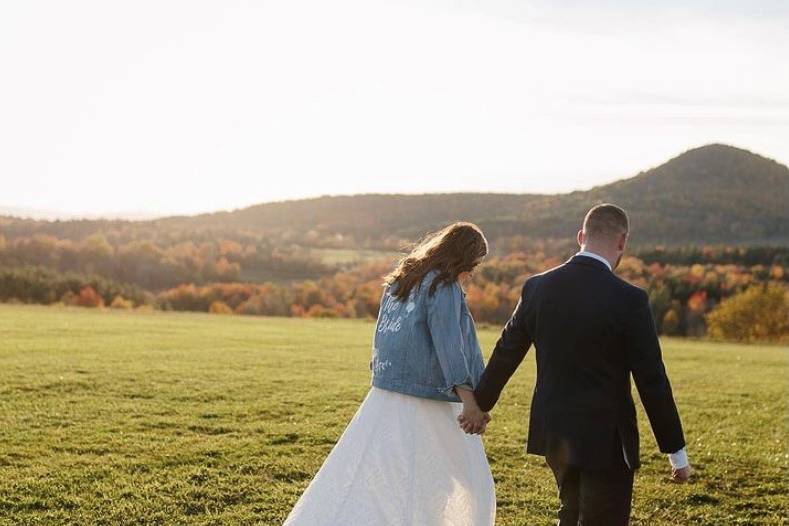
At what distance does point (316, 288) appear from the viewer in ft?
290

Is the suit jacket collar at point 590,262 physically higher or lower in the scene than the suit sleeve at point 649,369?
higher

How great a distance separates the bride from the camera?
6.21 metres

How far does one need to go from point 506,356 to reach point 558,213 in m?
141

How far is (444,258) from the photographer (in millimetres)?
6348

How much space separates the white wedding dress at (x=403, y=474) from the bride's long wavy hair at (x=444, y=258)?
841 millimetres

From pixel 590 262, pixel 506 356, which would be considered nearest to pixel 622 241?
pixel 590 262

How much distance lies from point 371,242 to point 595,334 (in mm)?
123336

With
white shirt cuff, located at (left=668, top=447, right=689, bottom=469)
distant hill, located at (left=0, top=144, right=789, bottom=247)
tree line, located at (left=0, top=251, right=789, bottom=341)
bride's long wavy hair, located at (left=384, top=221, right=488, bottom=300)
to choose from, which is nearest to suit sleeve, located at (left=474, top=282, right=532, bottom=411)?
bride's long wavy hair, located at (left=384, top=221, right=488, bottom=300)

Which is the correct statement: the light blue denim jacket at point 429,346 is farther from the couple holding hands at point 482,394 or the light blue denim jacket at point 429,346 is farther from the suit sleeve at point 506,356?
the suit sleeve at point 506,356

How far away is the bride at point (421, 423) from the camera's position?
621cm

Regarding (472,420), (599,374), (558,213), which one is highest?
(558,213)

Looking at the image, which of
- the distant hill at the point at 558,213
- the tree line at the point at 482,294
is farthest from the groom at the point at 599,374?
the distant hill at the point at 558,213

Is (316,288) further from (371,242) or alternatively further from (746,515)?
(746,515)

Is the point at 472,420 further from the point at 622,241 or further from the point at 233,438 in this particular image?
the point at 233,438
